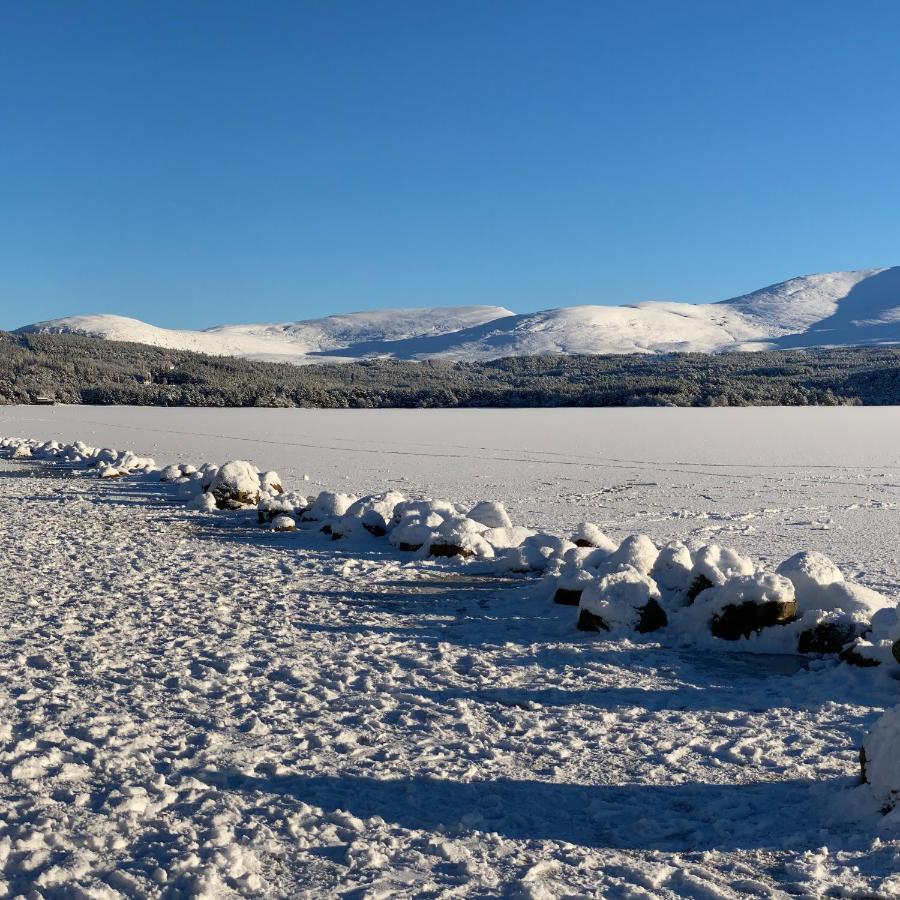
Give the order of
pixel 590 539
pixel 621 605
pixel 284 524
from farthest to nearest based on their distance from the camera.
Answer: pixel 284 524, pixel 590 539, pixel 621 605

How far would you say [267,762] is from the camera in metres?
3.80

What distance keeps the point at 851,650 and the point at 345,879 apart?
3.10 meters

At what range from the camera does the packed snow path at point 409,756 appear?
2994mm

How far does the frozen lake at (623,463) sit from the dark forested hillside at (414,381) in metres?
14.6

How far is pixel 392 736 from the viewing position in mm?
4109

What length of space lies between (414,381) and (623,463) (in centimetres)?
5547

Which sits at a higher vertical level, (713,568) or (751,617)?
(713,568)

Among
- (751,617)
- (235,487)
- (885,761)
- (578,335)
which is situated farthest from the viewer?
(578,335)

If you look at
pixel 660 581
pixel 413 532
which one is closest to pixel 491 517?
pixel 413 532

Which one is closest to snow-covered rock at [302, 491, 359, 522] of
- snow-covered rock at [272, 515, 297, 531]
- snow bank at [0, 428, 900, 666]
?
snow bank at [0, 428, 900, 666]

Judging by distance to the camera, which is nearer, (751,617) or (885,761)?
(885,761)

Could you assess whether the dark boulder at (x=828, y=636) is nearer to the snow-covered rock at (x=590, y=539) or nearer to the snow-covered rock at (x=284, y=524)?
the snow-covered rock at (x=590, y=539)

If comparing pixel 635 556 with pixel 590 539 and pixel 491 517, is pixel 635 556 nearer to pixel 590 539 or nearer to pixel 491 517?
pixel 590 539

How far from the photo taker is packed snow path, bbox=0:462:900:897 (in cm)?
299
